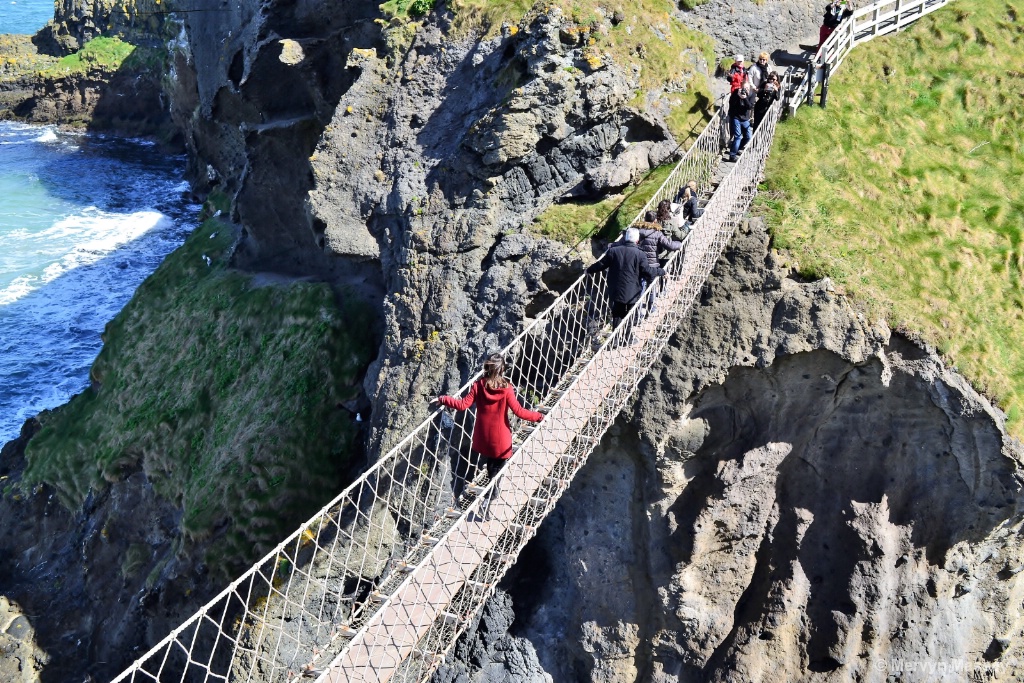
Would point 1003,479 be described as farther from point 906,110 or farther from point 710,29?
point 710,29

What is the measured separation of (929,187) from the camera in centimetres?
1358

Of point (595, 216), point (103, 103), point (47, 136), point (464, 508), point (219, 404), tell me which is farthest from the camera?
point (103, 103)

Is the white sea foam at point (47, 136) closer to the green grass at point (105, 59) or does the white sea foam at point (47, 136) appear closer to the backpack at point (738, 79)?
the green grass at point (105, 59)

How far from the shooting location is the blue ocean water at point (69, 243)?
25.2m

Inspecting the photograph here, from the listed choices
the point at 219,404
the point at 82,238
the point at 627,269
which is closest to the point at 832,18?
the point at 627,269

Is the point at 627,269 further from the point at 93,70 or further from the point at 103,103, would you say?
the point at 93,70

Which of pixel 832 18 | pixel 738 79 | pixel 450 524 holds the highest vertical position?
pixel 832 18

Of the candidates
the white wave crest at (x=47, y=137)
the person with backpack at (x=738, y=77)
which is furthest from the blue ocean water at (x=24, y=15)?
the person with backpack at (x=738, y=77)

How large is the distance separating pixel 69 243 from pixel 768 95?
88.7 ft

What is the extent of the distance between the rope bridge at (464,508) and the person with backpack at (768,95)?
139mm

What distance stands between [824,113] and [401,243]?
23.6 ft

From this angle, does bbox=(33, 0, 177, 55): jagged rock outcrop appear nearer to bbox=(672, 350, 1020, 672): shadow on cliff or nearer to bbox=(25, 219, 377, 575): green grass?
bbox=(25, 219, 377, 575): green grass

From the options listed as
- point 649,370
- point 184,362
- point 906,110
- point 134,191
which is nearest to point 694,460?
point 649,370

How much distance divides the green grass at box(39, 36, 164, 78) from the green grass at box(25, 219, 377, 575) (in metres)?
27.7
